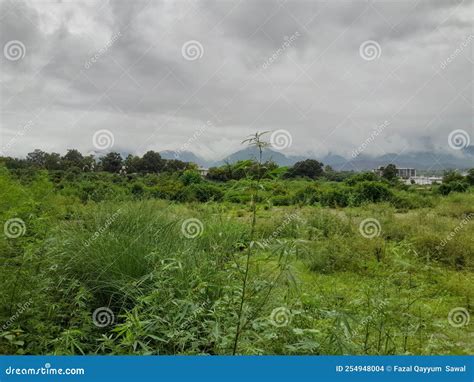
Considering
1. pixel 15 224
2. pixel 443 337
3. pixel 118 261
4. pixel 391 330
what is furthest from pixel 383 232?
pixel 15 224

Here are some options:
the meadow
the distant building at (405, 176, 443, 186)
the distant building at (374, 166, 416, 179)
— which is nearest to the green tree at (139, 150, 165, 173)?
the meadow

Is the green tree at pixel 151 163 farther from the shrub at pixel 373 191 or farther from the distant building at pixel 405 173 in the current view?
the distant building at pixel 405 173

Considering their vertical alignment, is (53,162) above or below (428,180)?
below

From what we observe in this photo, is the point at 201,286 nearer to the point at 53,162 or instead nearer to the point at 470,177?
the point at 53,162

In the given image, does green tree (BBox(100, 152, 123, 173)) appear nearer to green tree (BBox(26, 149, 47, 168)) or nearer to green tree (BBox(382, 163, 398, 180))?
green tree (BBox(26, 149, 47, 168))

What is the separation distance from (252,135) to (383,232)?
19.9 feet

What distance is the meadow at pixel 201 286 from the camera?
253cm

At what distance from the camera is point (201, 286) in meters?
2.86

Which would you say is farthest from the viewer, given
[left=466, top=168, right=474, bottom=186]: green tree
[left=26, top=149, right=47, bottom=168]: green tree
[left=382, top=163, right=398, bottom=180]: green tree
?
[left=466, top=168, right=474, bottom=186]: green tree

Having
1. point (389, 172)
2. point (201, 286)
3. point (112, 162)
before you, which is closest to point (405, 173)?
point (389, 172)

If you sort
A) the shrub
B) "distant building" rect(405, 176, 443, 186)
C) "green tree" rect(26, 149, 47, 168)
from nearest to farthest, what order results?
"green tree" rect(26, 149, 47, 168)
the shrub
"distant building" rect(405, 176, 443, 186)

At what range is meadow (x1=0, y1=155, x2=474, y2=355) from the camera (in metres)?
2.53

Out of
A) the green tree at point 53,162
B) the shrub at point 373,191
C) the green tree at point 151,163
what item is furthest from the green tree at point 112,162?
the shrub at point 373,191

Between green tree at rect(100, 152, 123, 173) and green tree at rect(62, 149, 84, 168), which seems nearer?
green tree at rect(100, 152, 123, 173)
